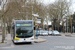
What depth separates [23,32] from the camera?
16.1m

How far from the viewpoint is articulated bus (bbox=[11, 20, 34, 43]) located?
52.0 feet

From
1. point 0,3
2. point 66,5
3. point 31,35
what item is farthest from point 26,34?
point 66,5

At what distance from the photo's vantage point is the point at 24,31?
16125 millimetres

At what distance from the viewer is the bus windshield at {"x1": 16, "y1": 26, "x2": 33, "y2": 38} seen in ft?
52.2

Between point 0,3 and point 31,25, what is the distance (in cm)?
634

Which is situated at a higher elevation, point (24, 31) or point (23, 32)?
point (24, 31)

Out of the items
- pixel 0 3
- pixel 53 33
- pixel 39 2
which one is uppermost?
pixel 39 2

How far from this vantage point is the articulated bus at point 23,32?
15852 millimetres

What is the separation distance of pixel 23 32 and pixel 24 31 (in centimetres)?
17

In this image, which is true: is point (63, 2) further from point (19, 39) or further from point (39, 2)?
point (19, 39)

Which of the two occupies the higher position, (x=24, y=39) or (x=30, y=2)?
(x=30, y=2)

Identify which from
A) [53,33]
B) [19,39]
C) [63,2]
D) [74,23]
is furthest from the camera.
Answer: [74,23]

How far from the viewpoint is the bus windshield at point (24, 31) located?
1591cm

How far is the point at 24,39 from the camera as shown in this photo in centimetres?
1584
